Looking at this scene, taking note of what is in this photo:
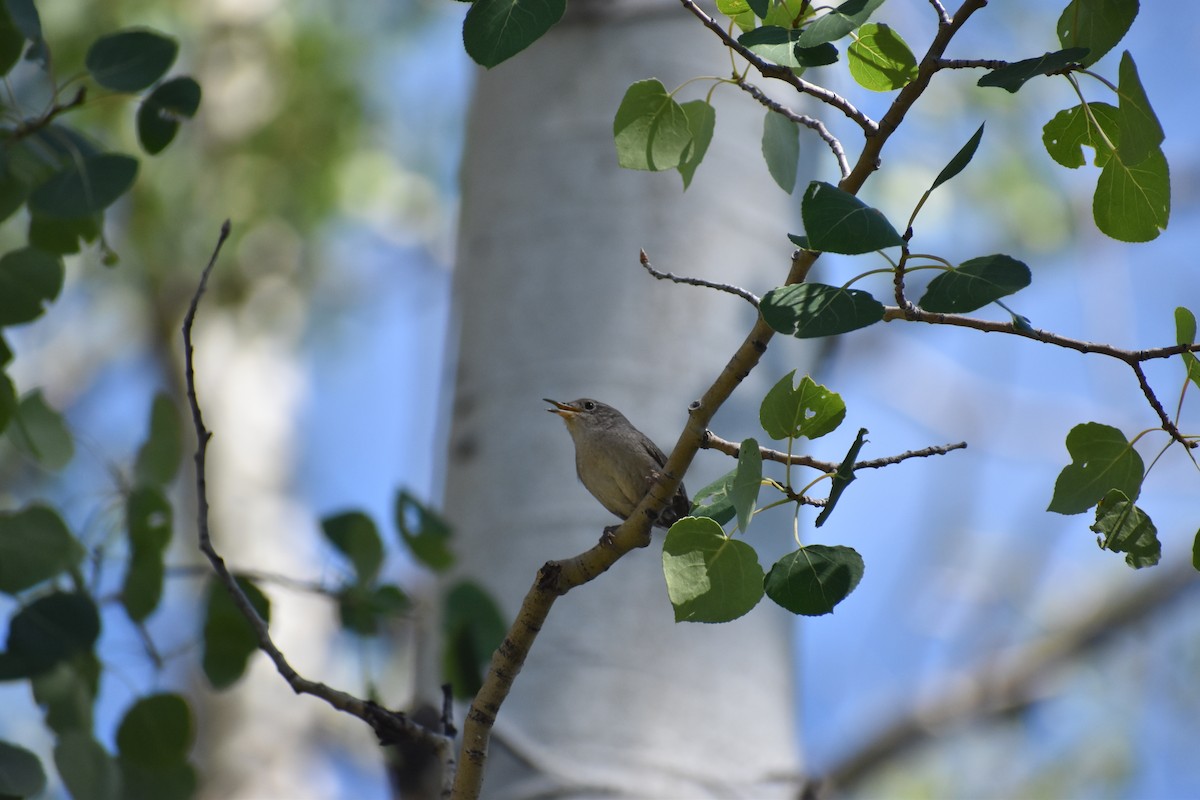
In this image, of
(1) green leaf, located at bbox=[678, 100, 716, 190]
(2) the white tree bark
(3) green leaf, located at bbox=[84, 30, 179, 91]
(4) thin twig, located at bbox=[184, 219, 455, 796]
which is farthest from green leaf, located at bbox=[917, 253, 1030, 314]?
(2) the white tree bark

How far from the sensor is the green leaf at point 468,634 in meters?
2.80

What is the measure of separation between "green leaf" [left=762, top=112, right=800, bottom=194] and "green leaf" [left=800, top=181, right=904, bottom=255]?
1.41ft

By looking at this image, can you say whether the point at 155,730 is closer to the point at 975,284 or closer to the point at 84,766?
the point at 84,766

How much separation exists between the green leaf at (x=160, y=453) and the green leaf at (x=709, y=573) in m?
1.68

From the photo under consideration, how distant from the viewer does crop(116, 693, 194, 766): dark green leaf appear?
2.56 meters

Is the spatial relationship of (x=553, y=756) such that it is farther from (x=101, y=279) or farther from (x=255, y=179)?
(x=101, y=279)

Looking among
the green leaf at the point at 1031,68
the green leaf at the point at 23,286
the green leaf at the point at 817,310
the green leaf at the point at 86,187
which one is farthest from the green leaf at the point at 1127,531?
the green leaf at the point at 23,286

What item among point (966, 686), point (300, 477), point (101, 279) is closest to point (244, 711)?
point (300, 477)

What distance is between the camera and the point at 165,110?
230 centimetres

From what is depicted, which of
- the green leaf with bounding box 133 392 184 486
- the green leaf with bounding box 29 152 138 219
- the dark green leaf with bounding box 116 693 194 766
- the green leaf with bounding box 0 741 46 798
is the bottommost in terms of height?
the dark green leaf with bounding box 116 693 194 766

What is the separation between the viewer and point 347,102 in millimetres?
9320

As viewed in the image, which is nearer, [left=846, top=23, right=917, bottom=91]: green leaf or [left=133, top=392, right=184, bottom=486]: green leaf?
[left=846, top=23, right=917, bottom=91]: green leaf

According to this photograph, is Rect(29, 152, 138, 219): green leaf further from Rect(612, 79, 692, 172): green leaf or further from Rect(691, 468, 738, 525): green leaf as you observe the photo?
Rect(691, 468, 738, 525): green leaf

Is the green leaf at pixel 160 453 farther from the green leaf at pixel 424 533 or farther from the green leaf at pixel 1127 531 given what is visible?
the green leaf at pixel 1127 531
